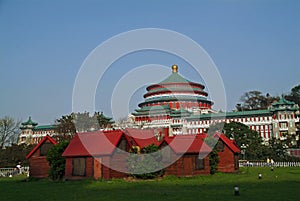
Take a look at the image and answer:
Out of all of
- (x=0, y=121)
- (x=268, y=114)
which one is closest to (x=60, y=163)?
(x=0, y=121)

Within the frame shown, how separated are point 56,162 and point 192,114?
159 feet

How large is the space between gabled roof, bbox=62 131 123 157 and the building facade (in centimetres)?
3589

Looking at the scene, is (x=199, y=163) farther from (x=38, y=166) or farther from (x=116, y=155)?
(x=38, y=166)

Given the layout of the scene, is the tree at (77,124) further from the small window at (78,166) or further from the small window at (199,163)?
the small window at (199,163)

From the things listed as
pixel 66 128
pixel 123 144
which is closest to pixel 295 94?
pixel 66 128

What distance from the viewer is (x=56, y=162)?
27219mm

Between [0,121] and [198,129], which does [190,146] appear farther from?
[198,129]

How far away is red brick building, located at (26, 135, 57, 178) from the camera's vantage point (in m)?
30.0

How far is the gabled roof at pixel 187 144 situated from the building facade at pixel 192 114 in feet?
117

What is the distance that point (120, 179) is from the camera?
24672mm

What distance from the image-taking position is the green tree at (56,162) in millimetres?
27172

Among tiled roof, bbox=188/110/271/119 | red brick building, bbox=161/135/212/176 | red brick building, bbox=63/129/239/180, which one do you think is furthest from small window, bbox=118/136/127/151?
tiled roof, bbox=188/110/271/119

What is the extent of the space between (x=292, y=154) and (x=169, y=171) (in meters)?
30.6

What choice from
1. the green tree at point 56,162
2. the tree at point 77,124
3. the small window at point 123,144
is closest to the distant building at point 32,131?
the tree at point 77,124
